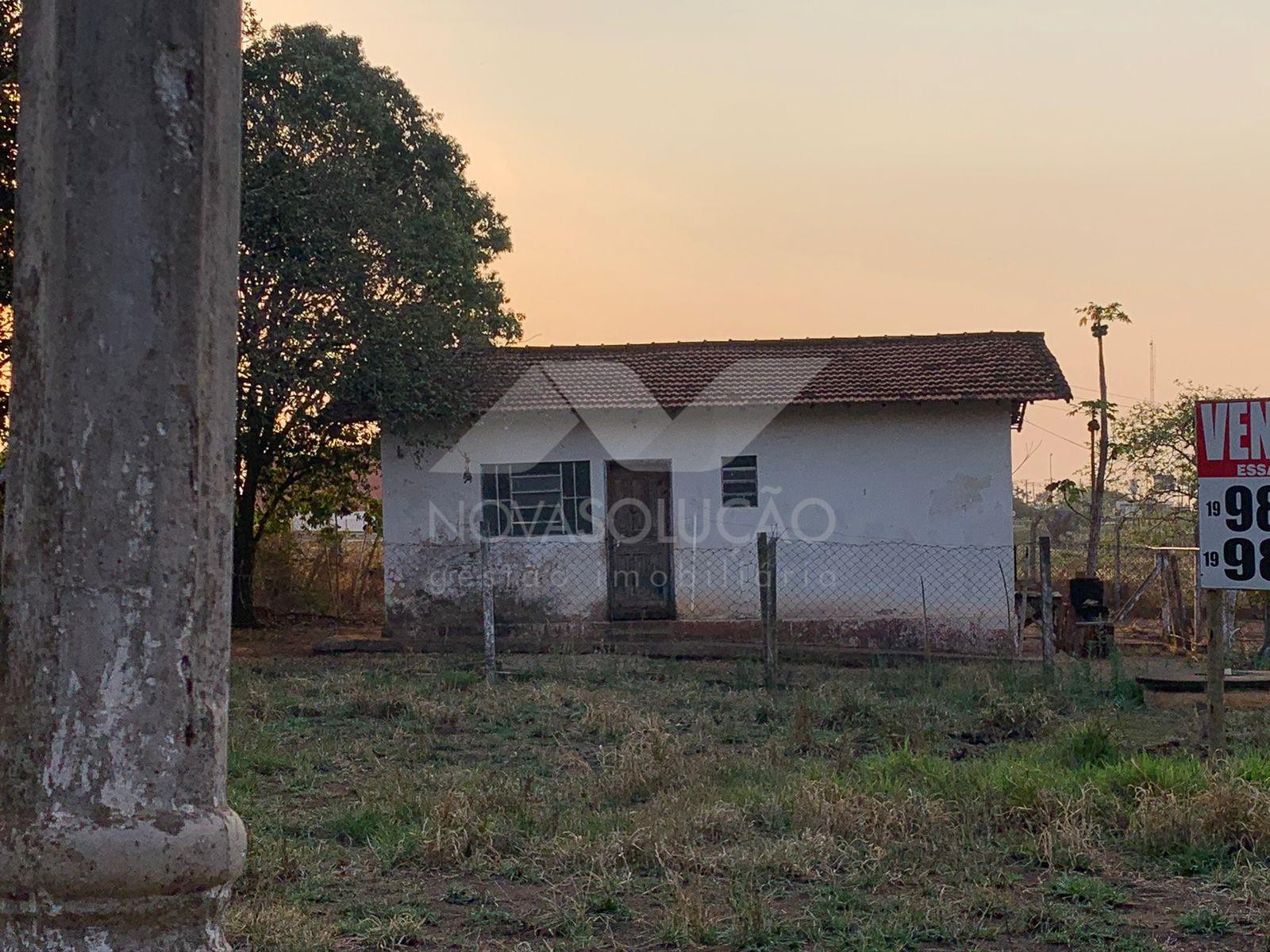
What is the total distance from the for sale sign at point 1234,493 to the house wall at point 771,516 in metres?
8.59

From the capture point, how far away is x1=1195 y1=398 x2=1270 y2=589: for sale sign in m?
7.46

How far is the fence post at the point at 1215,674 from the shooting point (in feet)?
24.6

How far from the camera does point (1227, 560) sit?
24.7 feet

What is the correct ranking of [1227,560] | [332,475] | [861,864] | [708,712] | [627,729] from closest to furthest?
1. [861,864]
2. [1227,560]
3. [627,729]
4. [708,712]
5. [332,475]

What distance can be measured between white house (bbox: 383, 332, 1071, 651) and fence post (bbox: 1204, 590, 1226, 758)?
8.29 m

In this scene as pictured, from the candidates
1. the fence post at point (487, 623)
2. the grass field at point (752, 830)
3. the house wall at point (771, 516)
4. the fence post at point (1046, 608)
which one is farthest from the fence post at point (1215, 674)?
the house wall at point (771, 516)

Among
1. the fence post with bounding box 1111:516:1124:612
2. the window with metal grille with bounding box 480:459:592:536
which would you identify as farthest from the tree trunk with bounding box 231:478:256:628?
the fence post with bounding box 1111:516:1124:612

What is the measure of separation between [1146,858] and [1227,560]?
2.59 meters

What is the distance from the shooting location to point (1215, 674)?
7508mm

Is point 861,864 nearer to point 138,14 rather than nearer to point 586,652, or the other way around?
point 138,14

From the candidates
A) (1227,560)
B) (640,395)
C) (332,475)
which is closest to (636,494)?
(640,395)

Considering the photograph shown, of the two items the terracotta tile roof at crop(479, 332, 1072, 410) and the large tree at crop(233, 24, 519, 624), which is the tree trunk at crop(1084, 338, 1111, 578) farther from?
the large tree at crop(233, 24, 519, 624)

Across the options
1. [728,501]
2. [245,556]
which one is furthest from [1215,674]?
[245,556]

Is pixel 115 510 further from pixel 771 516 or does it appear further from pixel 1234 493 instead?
pixel 771 516
